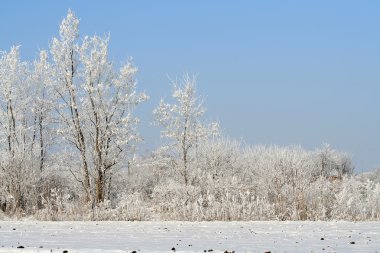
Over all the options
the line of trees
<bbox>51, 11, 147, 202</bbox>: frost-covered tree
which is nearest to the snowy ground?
the line of trees

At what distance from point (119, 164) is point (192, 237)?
16450 millimetres

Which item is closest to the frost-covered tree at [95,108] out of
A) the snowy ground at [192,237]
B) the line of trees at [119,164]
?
the line of trees at [119,164]

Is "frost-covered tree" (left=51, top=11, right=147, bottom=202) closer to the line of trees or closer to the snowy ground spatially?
the line of trees

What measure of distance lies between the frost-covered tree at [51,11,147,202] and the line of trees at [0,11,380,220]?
5cm

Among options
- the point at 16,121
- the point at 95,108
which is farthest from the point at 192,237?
the point at 16,121

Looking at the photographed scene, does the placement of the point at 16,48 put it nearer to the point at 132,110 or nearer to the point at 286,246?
the point at 132,110

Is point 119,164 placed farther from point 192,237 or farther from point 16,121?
point 192,237

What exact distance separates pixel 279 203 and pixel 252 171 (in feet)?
53.9

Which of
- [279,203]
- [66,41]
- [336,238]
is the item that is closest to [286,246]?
[336,238]

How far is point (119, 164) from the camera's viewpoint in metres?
29.2

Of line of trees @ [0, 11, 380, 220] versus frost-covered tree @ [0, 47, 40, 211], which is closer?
line of trees @ [0, 11, 380, 220]

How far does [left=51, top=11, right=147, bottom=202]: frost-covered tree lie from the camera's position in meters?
27.6

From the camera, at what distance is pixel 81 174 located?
2906 cm

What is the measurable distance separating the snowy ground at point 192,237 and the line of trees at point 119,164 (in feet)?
9.22
